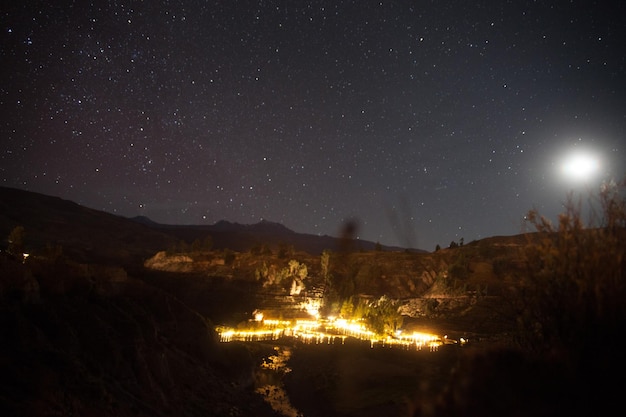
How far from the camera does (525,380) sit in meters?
6.98

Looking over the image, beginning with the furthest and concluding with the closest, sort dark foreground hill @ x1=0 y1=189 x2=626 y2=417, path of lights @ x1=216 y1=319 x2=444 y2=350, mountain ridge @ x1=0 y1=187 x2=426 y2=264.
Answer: mountain ridge @ x1=0 y1=187 x2=426 y2=264 < path of lights @ x1=216 y1=319 x2=444 y2=350 < dark foreground hill @ x1=0 y1=189 x2=626 y2=417

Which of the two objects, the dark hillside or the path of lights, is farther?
the dark hillside

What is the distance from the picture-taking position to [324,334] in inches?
1356

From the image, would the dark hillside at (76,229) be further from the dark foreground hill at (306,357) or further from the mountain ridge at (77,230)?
the dark foreground hill at (306,357)

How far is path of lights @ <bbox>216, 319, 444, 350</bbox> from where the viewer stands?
29656 mm

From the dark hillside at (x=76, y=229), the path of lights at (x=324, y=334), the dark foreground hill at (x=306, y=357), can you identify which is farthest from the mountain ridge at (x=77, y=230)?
the dark foreground hill at (x=306, y=357)

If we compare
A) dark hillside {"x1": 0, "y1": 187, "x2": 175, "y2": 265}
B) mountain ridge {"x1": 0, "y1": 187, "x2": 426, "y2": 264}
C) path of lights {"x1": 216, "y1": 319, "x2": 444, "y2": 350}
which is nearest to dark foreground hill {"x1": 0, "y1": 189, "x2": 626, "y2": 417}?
path of lights {"x1": 216, "y1": 319, "x2": 444, "y2": 350}

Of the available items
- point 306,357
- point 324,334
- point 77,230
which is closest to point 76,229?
point 77,230

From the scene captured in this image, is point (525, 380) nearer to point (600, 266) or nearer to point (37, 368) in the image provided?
point (600, 266)

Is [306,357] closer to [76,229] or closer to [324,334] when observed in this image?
[324,334]

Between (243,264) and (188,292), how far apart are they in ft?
32.6

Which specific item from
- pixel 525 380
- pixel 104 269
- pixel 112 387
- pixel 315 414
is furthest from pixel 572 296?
pixel 104 269

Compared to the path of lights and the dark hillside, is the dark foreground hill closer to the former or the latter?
the path of lights

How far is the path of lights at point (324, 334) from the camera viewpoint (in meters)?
29.7
